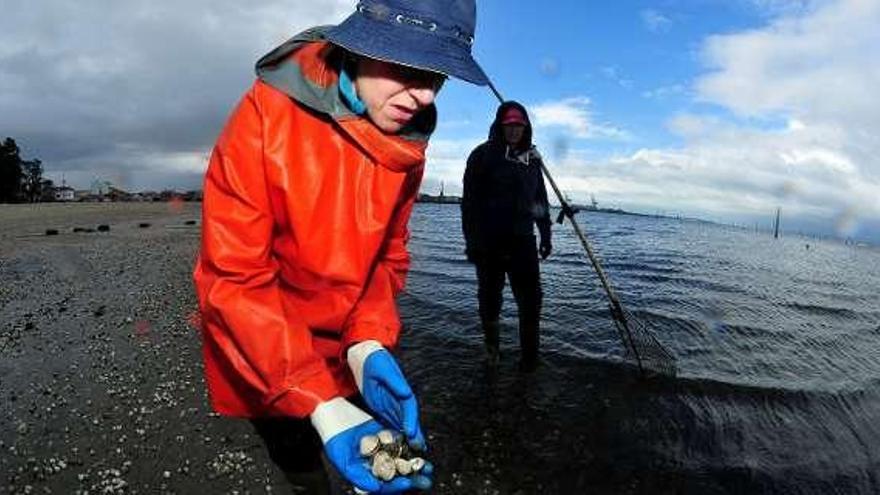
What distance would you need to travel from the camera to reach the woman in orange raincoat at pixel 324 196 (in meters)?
2.28

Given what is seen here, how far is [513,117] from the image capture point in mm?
7641

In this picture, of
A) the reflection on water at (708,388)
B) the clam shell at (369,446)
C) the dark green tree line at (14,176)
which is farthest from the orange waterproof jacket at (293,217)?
the dark green tree line at (14,176)

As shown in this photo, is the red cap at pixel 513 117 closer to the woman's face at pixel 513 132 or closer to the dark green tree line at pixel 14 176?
the woman's face at pixel 513 132

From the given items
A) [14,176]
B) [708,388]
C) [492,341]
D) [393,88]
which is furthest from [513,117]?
[14,176]

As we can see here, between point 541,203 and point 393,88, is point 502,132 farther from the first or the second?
point 393,88

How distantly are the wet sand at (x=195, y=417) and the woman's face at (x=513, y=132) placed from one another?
313 cm

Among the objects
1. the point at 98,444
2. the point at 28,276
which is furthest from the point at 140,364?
the point at 28,276

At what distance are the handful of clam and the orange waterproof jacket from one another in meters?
0.27

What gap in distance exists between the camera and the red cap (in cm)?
762

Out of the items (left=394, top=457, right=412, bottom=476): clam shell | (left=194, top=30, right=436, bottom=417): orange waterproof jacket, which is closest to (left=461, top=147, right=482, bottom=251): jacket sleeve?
(left=194, top=30, right=436, bottom=417): orange waterproof jacket

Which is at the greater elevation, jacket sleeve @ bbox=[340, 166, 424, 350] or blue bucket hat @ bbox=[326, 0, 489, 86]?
blue bucket hat @ bbox=[326, 0, 489, 86]

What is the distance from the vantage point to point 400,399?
91.0 inches

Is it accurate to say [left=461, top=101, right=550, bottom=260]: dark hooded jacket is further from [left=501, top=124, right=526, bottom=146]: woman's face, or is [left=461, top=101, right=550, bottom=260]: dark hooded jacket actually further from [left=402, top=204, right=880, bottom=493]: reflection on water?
[left=402, top=204, right=880, bottom=493]: reflection on water

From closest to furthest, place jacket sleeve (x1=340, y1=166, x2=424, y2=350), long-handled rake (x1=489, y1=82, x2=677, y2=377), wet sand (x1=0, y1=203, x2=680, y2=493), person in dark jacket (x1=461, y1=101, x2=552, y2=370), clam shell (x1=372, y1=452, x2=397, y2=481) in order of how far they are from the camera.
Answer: clam shell (x1=372, y1=452, x2=397, y2=481), jacket sleeve (x1=340, y1=166, x2=424, y2=350), wet sand (x1=0, y1=203, x2=680, y2=493), person in dark jacket (x1=461, y1=101, x2=552, y2=370), long-handled rake (x1=489, y1=82, x2=677, y2=377)
